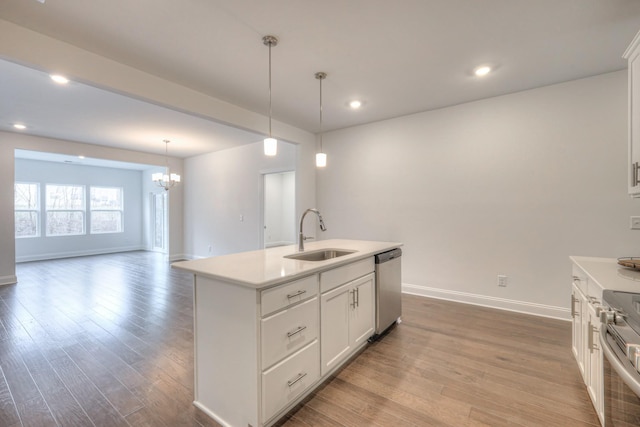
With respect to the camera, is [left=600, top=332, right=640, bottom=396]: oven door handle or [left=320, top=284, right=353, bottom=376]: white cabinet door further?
[left=320, top=284, right=353, bottom=376]: white cabinet door

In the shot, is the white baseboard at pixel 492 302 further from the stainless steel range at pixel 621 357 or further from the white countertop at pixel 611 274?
the stainless steel range at pixel 621 357

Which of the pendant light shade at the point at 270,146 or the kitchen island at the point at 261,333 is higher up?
the pendant light shade at the point at 270,146

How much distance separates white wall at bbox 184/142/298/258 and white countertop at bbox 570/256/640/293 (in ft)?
11.9

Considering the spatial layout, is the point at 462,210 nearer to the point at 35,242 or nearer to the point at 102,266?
the point at 102,266

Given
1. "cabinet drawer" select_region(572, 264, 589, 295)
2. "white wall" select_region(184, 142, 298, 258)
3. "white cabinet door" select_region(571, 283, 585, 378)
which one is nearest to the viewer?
"cabinet drawer" select_region(572, 264, 589, 295)

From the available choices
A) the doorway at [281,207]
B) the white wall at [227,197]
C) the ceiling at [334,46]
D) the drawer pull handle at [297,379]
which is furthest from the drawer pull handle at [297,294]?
the doorway at [281,207]

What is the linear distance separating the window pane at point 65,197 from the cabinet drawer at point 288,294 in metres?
9.11

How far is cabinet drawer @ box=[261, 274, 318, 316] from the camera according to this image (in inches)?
59.9

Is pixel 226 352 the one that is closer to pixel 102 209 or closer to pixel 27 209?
pixel 27 209

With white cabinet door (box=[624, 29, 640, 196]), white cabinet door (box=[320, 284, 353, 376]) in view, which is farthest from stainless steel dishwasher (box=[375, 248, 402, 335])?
white cabinet door (box=[624, 29, 640, 196])

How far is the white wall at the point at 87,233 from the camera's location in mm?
7145

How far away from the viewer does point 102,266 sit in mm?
6500

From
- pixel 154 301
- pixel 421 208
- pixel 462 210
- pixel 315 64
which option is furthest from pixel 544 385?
pixel 154 301

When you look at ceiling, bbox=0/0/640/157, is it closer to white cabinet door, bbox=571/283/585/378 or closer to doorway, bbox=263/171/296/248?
white cabinet door, bbox=571/283/585/378
